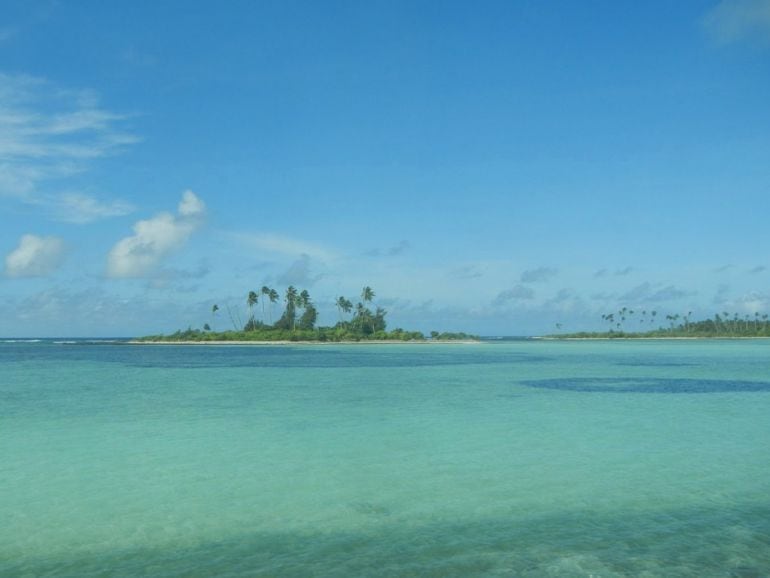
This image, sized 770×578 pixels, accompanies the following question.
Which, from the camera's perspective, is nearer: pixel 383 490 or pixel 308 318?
pixel 383 490

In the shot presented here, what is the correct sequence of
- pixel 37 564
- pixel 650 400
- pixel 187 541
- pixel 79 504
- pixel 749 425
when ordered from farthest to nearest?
pixel 650 400, pixel 749 425, pixel 79 504, pixel 187 541, pixel 37 564

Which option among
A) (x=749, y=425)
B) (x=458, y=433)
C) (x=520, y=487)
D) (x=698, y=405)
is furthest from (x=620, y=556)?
(x=698, y=405)

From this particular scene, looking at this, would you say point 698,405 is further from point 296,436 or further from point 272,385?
point 272,385

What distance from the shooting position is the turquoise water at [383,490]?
809 centimetres

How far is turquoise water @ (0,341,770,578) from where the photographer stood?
318 inches

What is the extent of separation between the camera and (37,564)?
26.1ft

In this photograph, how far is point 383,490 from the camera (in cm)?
1152

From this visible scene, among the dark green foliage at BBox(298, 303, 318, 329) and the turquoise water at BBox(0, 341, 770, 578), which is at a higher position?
the dark green foliage at BBox(298, 303, 318, 329)

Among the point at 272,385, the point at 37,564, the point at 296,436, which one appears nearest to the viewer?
the point at 37,564

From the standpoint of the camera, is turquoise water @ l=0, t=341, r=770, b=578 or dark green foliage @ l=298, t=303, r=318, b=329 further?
dark green foliage @ l=298, t=303, r=318, b=329

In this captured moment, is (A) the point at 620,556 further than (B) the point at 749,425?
No

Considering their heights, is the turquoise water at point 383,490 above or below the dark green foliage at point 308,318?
below

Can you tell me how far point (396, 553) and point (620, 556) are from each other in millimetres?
2843

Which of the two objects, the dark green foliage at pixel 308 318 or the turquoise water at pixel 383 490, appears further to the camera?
the dark green foliage at pixel 308 318
